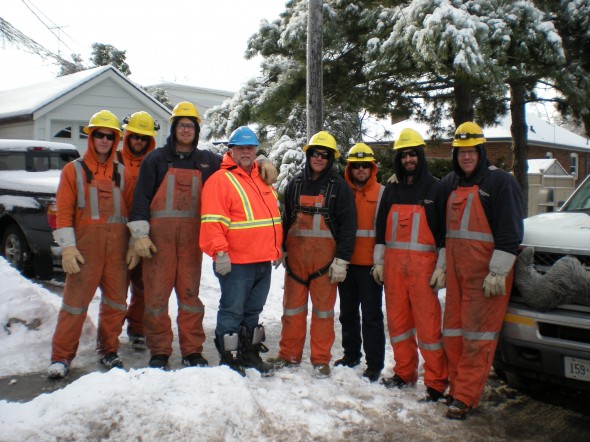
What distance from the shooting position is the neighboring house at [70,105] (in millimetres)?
14789

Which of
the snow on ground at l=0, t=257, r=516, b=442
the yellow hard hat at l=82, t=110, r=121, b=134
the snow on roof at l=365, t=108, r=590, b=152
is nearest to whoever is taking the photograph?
the snow on ground at l=0, t=257, r=516, b=442

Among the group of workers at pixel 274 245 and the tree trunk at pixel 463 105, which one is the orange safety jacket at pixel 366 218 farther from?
the tree trunk at pixel 463 105

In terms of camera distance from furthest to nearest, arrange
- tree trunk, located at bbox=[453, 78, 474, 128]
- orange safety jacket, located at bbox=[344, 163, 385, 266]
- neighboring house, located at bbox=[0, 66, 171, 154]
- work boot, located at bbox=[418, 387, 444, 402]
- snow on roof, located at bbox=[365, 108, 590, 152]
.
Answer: snow on roof, located at bbox=[365, 108, 590, 152] < neighboring house, located at bbox=[0, 66, 171, 154] < tree trunk, located at bbox=[453, 78, 474, 128] < orange safety jacket, located at bbox=[344, 163, 385, 266] < work boot, located at bbox=[418, 387, 444, 402]

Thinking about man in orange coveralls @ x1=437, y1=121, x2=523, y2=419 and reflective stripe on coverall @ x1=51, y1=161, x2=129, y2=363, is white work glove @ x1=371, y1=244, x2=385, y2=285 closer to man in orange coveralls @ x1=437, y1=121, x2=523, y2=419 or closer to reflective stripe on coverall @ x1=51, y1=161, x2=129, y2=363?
man in orange coveralls @ x1=437, y1=121, x2=523, y2=419

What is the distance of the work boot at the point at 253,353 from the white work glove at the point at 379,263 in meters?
1.10

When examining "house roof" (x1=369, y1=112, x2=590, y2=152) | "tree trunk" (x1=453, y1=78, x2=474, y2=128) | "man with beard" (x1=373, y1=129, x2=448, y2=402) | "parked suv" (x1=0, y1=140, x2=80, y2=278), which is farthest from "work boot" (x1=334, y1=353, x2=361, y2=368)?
"house roof" (x1=369, y1=112, x2=590, y2=152)

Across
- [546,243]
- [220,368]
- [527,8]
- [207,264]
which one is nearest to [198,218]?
[220,368]

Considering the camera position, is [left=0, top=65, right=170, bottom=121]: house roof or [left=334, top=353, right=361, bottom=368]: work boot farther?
[left=0, top=65, right=170, bottom=121]: house roof

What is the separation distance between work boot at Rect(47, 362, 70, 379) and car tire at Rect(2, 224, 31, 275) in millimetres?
3721

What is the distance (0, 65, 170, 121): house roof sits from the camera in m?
14.6

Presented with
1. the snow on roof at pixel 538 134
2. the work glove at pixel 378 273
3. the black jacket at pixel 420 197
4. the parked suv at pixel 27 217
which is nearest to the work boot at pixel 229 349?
the work glove at pixel 378 273

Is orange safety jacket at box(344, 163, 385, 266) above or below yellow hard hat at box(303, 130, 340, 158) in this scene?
below

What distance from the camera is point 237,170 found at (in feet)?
15.6

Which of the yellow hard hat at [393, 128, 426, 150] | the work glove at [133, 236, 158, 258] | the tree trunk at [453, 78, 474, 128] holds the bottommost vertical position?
the work glove at [133, 236, 158, 258]
